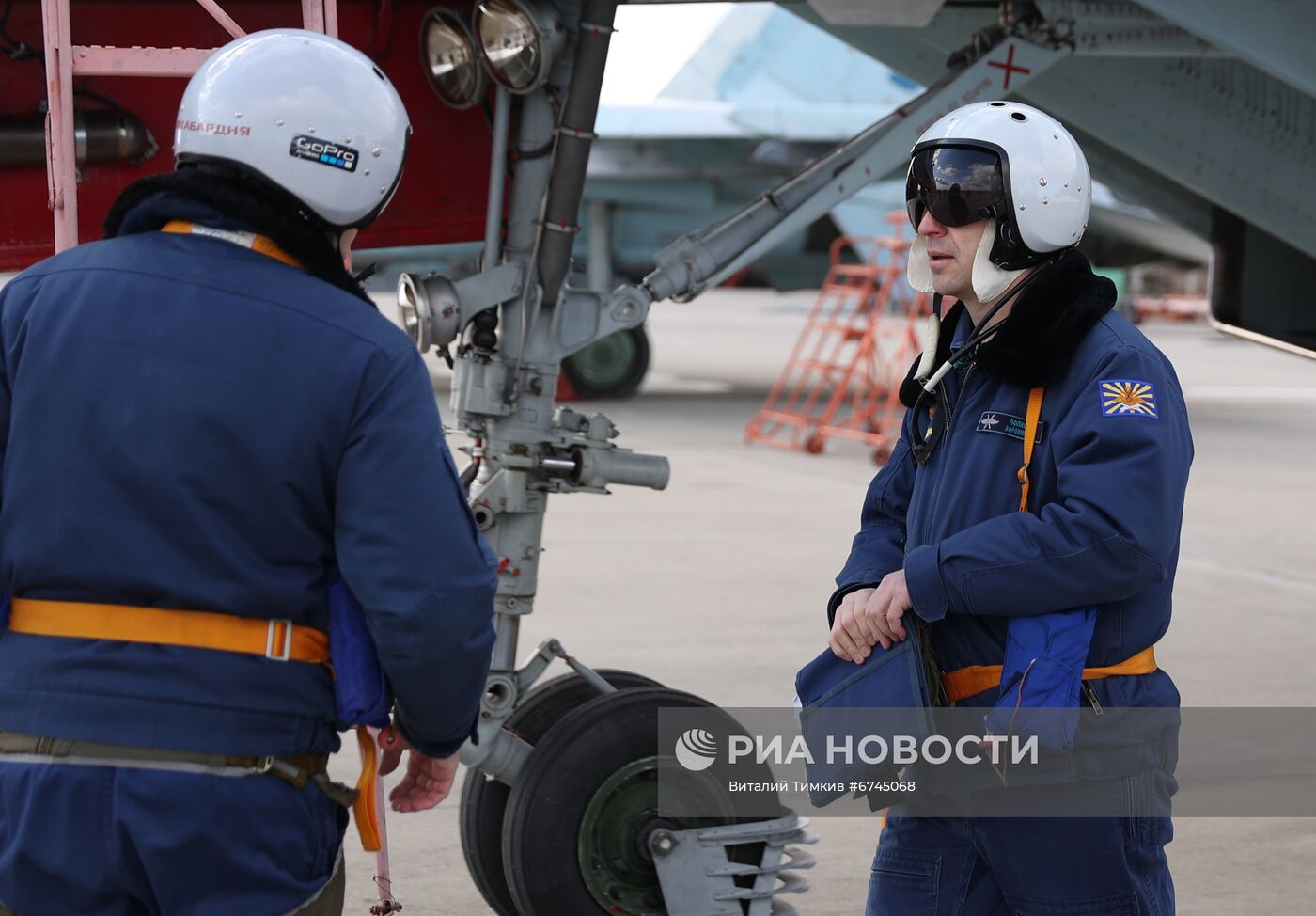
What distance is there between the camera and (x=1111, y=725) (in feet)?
7.38

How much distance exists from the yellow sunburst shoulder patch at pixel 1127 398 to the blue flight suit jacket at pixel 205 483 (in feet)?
3.11

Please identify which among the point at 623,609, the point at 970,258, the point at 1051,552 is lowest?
the point at 623,609

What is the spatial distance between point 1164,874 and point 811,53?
55.7 feet

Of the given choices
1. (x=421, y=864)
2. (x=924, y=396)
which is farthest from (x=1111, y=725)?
(x=421, y=864)

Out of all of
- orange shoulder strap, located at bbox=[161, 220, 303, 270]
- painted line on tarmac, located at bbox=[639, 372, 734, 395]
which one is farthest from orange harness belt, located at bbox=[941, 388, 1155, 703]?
painted line on tarmac, located at bbox=[639, 372, 734, 395]

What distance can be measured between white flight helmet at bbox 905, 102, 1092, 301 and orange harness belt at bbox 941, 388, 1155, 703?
0.72 ft

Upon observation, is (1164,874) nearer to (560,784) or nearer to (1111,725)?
(1111,725)

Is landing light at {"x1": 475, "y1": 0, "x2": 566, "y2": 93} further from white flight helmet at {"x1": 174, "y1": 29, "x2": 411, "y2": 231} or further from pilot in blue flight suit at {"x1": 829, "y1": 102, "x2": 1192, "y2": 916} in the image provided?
white flight helmet at {"x1": 174, "y1": 29, "x2": 411, "y2": 231}

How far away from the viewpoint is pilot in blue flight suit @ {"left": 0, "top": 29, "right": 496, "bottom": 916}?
1785mm

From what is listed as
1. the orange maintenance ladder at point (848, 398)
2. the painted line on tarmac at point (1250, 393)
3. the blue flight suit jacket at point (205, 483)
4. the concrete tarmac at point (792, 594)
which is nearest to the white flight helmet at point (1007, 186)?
the blue flight suit jacket at point (205, 483)

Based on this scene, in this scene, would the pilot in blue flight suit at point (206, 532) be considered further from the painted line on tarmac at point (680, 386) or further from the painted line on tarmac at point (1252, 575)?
the painted line on tarmac at point (680, 386)

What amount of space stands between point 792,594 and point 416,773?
201 inches

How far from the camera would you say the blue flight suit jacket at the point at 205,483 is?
5.88ft

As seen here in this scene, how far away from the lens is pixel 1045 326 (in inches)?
90.7
